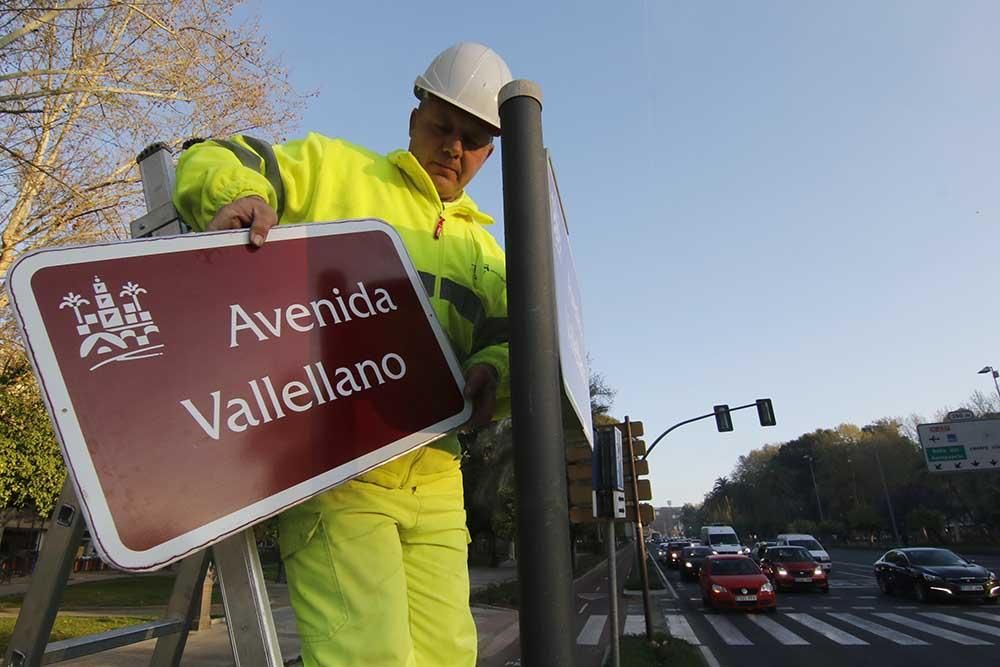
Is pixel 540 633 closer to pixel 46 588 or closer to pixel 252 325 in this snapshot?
pixel 252 325

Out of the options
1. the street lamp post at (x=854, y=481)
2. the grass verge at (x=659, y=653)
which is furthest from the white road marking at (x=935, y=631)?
the street lamp post at (x=854, y=481)

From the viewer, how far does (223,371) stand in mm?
1117

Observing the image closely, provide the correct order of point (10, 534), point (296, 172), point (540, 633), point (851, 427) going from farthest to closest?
1. point (851, 427)
2. point (10, 534)
3. point (296, 172)
4. point (540, 633)

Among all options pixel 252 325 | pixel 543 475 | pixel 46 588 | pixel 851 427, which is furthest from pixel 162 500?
pixel 851 427

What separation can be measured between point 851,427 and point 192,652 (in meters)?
82.5

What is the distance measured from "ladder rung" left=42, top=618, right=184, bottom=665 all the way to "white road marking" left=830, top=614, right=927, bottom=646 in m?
11.6

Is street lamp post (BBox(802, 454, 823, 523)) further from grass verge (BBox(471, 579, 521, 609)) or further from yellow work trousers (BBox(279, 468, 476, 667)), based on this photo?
yellow work trousers (BBox(279, 468, 476, 667))

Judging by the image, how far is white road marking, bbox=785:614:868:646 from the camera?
984 cm

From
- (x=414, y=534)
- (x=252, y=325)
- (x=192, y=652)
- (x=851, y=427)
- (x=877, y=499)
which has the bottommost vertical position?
(x=192, y=652)

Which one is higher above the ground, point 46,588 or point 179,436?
point 179,436

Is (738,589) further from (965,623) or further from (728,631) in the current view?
(965,623)

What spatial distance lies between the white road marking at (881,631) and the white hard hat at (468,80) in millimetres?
11585

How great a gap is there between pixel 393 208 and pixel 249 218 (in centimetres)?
45

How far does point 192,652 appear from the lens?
25.8ft
